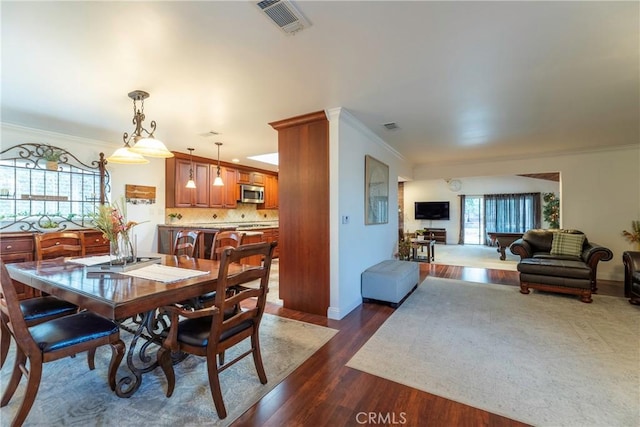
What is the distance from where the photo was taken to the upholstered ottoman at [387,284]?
3.50 meters

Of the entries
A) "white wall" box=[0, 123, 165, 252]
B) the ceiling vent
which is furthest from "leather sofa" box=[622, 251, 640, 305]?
"white wall" box=[0, 123, 165, 252]

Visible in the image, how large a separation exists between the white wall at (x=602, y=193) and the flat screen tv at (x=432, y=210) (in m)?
5.33

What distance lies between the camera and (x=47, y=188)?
3.90 meters

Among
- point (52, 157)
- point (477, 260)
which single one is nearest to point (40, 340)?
point (52, 157)

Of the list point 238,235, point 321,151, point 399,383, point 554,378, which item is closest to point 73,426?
point 238,235

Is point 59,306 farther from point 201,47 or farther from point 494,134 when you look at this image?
point 494,134

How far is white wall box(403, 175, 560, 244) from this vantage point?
964cm

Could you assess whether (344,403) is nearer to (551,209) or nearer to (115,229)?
(115,229)

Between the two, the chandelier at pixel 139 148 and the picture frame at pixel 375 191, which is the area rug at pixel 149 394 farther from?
the picture frame at pixel 375 191

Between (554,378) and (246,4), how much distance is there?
126 inches

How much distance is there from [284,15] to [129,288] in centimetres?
184

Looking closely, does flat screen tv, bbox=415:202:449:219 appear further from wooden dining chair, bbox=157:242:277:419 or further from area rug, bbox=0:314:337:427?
wooden dining chair, bbox=157:242:277:419

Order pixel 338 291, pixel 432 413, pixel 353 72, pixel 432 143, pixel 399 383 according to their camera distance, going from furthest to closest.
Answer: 1. pixel 432 143
2. pixel 338 291
3. pixel 353 72
4. pixel 399 383
5. pixel 432 413

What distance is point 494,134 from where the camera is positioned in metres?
4.09
